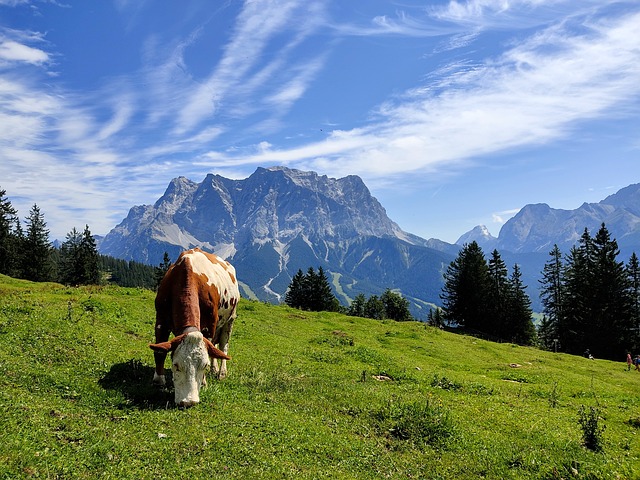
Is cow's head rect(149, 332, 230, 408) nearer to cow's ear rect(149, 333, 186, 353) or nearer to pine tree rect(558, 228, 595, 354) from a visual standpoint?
cow's ear rect(149, 333, 186, 353)

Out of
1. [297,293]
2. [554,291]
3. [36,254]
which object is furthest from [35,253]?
[554,291]

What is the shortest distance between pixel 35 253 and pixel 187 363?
96274 mm

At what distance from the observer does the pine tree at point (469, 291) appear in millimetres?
79438

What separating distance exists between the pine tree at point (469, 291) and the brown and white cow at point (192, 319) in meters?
71.2

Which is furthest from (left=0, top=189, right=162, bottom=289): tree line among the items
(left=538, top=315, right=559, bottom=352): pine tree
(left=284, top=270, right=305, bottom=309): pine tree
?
(left=538, top=315, right=559, bottom=352): pine tree

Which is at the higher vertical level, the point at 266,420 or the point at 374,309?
the point at 266,420

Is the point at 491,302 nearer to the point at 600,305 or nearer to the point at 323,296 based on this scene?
the point at 600,305

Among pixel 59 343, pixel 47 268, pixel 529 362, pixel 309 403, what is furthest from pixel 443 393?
pixel 47 268

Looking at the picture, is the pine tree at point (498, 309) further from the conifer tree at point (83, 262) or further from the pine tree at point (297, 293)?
the conifer tree at point (83, 262)

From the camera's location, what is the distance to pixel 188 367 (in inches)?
461

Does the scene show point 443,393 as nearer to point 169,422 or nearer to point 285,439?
point 285,439

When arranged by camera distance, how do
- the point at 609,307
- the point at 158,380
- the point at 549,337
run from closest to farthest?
the point at 158,380 < the point at 609,307 < the point at 549,337

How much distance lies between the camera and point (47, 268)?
301 ft

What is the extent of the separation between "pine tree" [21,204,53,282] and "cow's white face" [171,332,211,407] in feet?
310
